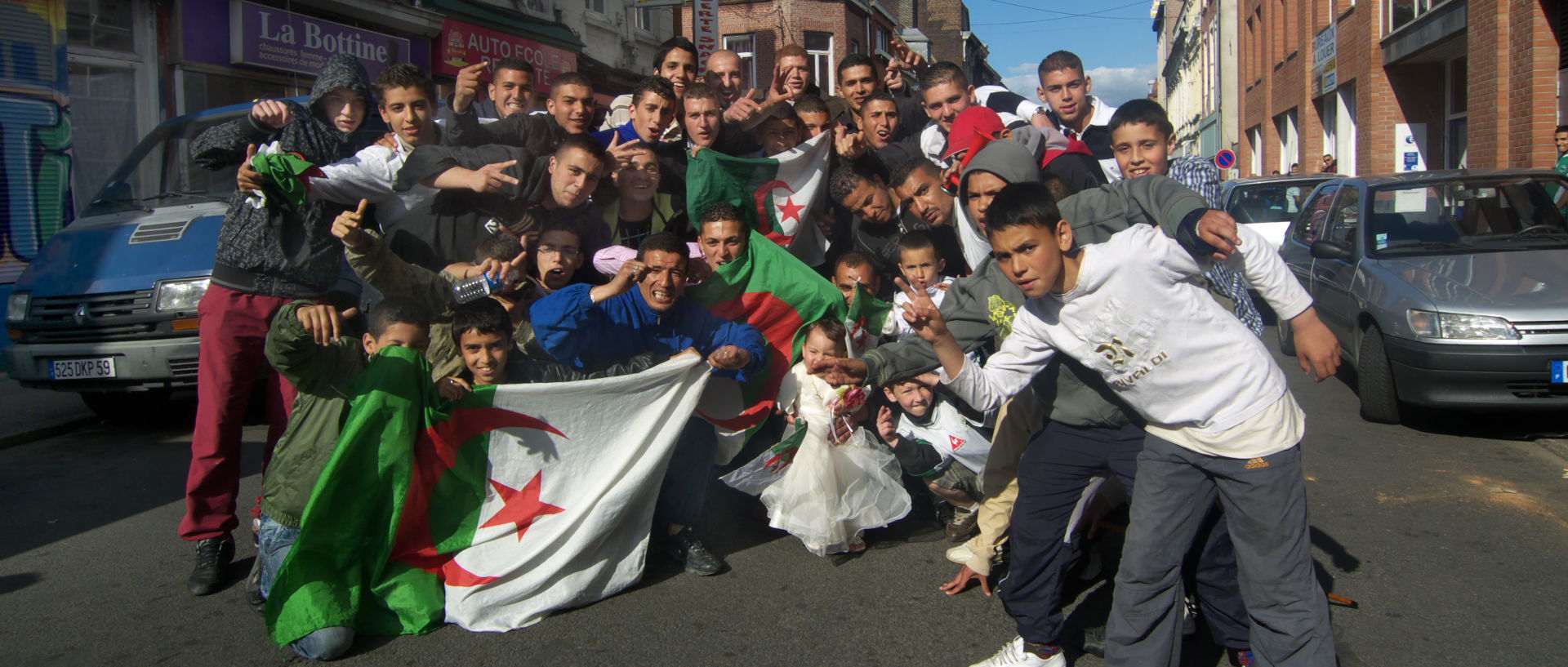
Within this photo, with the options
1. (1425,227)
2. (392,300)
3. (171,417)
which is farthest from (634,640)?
(1425,227)

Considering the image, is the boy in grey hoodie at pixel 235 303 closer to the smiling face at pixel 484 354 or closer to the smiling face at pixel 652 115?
the smiling face at pixel 484 354

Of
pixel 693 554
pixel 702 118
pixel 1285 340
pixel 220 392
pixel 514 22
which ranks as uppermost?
pixel 514 22

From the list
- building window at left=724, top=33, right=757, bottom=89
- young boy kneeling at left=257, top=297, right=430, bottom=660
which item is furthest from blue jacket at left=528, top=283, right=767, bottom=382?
building window at left=724, top=33, right=757, bottom=89

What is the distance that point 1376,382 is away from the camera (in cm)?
677

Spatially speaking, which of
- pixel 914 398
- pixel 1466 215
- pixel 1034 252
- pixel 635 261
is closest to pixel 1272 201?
pixel 1466 215

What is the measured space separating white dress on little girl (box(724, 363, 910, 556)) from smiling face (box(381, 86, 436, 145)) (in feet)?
6.80

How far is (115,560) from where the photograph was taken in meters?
4.58

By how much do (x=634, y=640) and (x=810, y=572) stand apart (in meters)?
0.91

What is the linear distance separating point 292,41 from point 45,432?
7426mm

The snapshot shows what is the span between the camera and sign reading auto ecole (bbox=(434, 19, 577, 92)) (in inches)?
637

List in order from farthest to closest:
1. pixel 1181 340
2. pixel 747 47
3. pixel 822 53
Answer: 1. pixel 822 53
2. pixel 747 47
3. pixel 1181 340

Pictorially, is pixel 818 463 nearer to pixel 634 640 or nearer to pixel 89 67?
pixel 634 640

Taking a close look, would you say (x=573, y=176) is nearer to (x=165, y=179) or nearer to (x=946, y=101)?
(x=946, y=101)

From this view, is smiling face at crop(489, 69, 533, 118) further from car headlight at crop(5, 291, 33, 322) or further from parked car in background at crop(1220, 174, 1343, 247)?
parked car in background at crop(1220, 174, 1343, 247)
